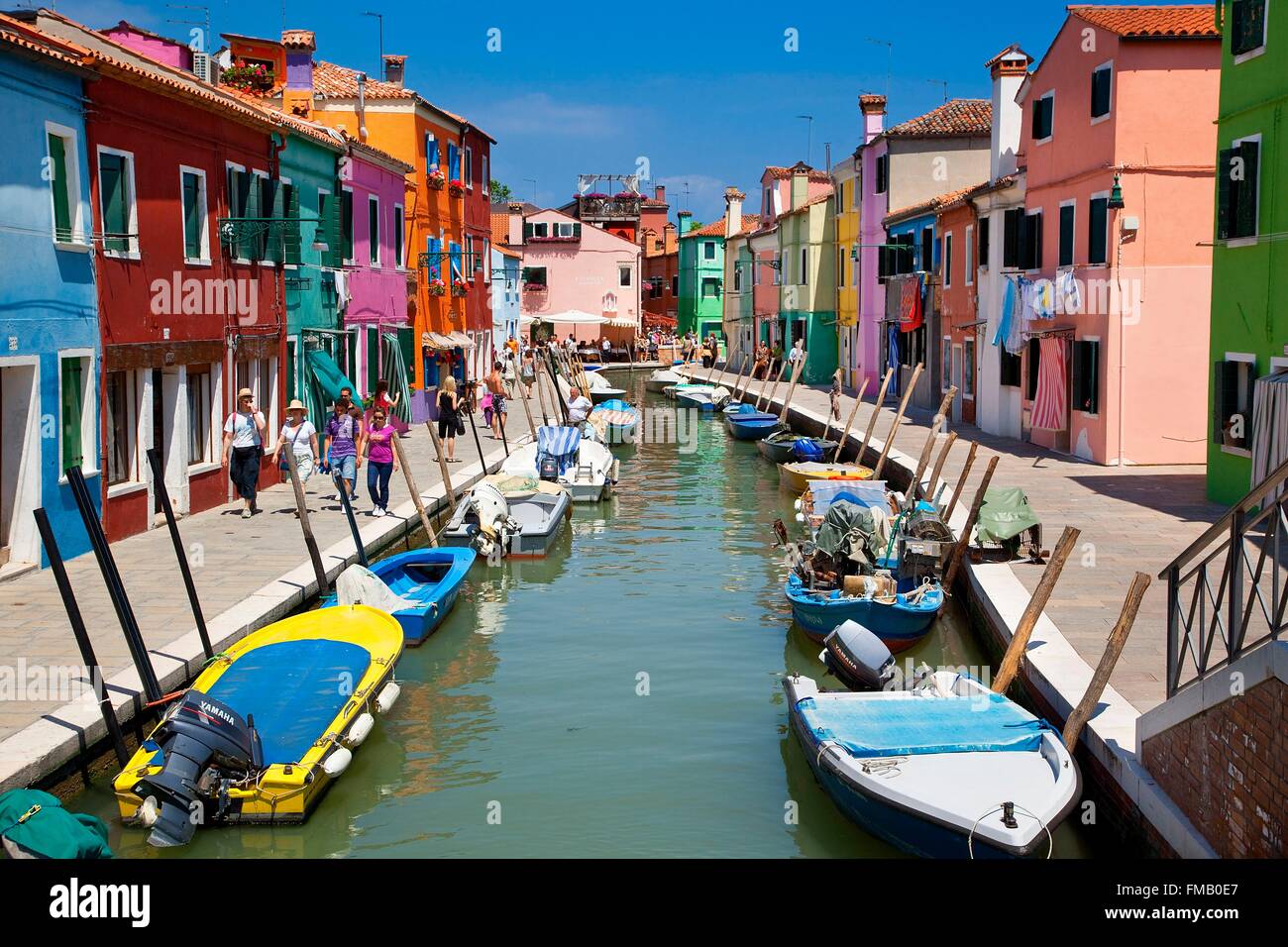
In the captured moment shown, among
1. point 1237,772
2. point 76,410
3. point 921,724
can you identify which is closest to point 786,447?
point 76,410

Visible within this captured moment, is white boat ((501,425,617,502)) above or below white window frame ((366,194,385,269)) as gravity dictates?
below

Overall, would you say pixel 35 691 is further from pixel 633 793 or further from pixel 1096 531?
pixel 1096 531

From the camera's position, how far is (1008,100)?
1172 inches

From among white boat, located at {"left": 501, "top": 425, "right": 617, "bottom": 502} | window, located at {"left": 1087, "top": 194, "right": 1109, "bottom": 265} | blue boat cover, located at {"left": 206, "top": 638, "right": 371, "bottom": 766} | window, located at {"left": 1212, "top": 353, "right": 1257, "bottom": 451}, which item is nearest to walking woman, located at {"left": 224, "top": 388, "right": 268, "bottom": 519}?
white boat, located at {"left": 501, "top": 425, "right": 617, "bottom": 502}

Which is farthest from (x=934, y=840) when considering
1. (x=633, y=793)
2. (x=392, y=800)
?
(x=392, y=800)

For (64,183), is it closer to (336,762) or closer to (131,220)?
(131,220)

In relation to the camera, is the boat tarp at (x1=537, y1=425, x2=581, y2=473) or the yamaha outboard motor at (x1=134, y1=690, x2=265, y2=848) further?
the boat tarp at (x1=537, y1=425, x2=581, y2=473)

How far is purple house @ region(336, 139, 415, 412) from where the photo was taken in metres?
27.1

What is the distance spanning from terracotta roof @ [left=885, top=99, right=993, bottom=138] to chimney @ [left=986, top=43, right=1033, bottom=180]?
8220 mm

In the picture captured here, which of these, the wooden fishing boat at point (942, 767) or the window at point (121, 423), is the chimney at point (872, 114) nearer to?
the window at point (121, 423)

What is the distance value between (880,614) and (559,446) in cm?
1235

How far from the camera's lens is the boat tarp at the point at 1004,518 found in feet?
50.4

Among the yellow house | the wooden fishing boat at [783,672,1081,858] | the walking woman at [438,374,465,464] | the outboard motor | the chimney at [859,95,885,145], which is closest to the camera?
the wooden fishing boat at [783,672,1081,858]

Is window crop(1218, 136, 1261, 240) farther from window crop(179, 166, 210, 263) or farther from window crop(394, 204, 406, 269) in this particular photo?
window crop(394, 204, 406, 269)
